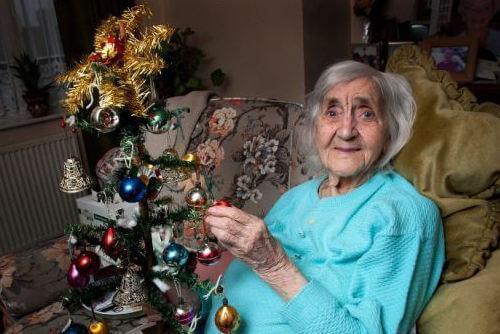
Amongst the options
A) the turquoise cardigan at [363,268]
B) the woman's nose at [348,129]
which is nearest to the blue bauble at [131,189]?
the turquoise cardigan at [363,268]

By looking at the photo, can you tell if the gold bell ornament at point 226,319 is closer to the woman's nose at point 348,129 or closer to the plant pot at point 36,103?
the woman's nose at point 348,129

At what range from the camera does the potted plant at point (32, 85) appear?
2.57 metres

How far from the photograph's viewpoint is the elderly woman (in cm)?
85

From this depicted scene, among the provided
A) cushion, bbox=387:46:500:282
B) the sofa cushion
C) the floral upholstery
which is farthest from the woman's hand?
the sofa cushion

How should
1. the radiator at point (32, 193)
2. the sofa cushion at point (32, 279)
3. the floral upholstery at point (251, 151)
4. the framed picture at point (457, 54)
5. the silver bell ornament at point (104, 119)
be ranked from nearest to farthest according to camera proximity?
the silver bell ornament at point (104, 119) → the sofa cushion at point (32, 279) → the floral upholstery at point (251, 151) → the framed picture at point (457, 54) → the radiator at point (32, 193)

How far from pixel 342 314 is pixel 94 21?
8.55 ft

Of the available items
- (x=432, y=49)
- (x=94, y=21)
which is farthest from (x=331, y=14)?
(x=94, y=21)

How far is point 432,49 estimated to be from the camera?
213 centimetres

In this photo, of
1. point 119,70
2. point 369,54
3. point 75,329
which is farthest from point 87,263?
point 369,54

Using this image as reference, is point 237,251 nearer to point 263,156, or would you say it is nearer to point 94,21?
point 263,156

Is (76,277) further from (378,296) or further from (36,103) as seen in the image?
(36,103)

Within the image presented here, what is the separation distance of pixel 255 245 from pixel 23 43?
256 centimetres

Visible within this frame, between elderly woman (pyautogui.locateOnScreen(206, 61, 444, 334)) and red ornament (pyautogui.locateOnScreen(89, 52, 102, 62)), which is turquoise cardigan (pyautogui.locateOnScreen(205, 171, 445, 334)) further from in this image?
red ornament (pyautogui.locateOnScreen(89, 52, 102, 62))

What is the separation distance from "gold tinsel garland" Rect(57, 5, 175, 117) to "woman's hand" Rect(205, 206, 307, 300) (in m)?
0.27
